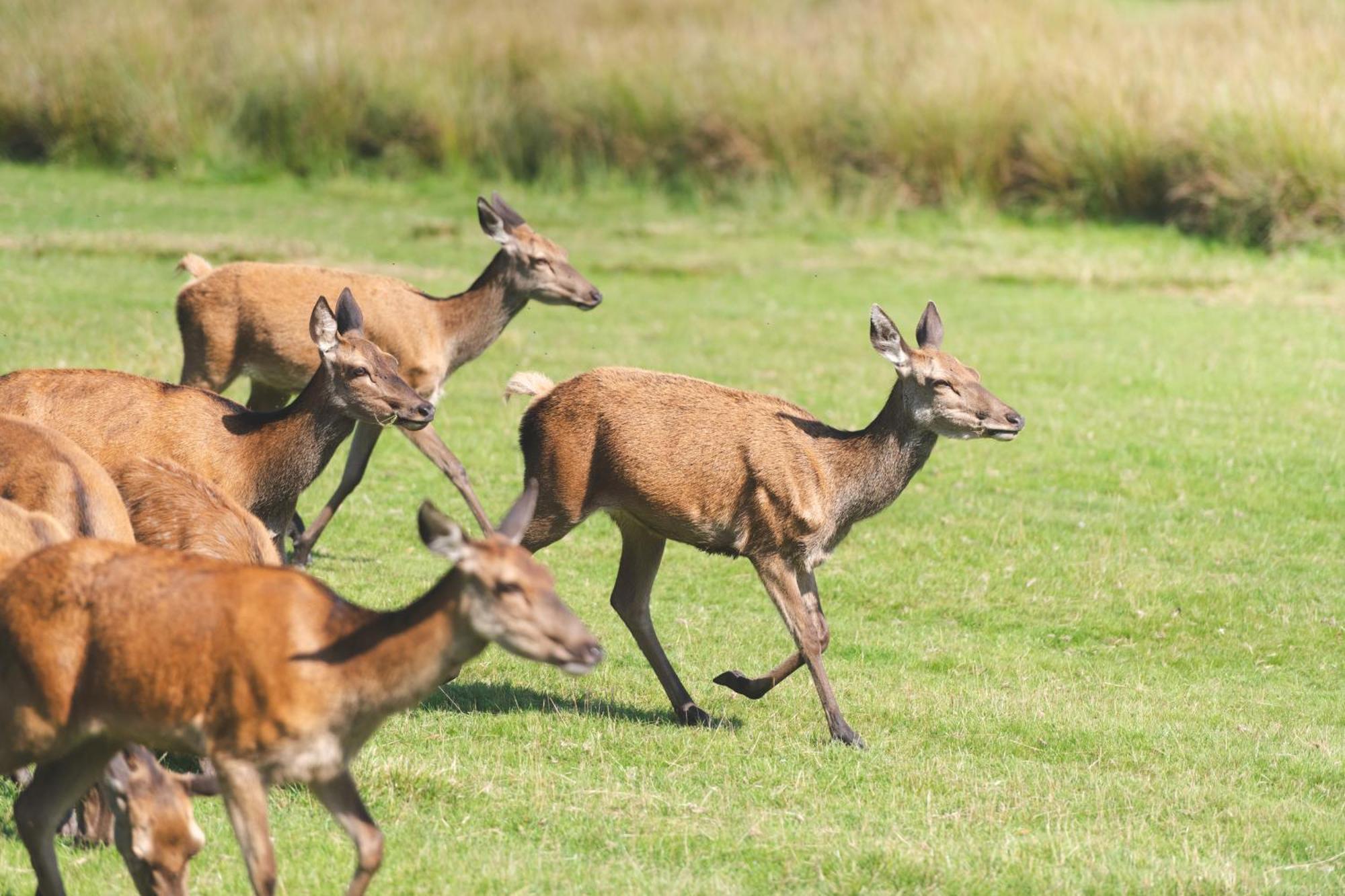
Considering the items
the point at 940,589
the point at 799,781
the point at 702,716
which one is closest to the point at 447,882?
the point at 799,781

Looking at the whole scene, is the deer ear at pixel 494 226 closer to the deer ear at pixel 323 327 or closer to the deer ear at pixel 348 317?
the deer ear at pixel 348 317

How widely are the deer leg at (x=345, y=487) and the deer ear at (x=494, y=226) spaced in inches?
68.8

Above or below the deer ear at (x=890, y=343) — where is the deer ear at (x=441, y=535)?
above

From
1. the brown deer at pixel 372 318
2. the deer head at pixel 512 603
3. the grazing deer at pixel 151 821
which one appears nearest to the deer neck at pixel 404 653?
the deer head at pixel 512 603

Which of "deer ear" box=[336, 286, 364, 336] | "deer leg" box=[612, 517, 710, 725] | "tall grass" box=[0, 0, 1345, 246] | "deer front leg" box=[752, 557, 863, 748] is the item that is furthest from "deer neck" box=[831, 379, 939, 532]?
"tall grass" box=[0, 0, 1345, 246]

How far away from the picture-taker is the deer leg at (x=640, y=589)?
29.0ft

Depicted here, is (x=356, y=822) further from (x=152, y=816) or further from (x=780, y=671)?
(x=780, y=671)

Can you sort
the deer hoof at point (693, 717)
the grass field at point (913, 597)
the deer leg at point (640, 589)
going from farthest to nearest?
the deer leg at point (640, 589) → the deer hoof at point (693, 717) → the grass field at point (913, 597)

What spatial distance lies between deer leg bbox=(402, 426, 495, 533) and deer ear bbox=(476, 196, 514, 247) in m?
1.54

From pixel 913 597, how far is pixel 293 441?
12.7 ft

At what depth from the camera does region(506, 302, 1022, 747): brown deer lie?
8695 mm

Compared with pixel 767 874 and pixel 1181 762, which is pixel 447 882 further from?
pixel 1181 762

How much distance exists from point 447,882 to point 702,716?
8.50 ft

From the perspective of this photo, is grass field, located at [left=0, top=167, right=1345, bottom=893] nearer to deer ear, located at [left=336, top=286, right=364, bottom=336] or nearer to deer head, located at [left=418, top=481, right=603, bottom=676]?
deer head, located at [left=418, top=481, right=603, bottom=676]
